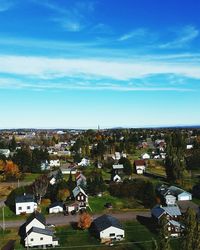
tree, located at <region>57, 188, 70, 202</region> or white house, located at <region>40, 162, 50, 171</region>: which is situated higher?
white house, located at <region>40, 162, 50, 171</region>

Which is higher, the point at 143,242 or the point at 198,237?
the point at 198,237

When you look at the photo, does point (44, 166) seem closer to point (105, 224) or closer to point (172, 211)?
point (172, 211)

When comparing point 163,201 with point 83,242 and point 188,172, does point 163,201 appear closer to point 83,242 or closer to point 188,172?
point 83,242

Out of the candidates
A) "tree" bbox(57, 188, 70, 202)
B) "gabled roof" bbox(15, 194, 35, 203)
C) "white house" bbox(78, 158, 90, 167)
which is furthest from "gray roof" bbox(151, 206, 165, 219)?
"white house" bbox(78, 158, 90, 167)

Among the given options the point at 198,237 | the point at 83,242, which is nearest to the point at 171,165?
the point at 83,242

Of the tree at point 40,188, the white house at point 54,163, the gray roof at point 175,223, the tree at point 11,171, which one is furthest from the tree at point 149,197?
the white house at point 54,163

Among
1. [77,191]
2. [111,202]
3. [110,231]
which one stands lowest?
[111,202]

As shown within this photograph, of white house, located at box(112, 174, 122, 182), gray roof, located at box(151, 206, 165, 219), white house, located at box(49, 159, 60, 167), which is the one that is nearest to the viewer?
gray roof, located at box(151, 206, 165, 219)

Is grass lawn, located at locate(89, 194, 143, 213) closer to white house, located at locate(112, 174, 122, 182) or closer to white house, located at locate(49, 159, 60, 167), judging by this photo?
white house, located at locate(112, 174, 122, 182)

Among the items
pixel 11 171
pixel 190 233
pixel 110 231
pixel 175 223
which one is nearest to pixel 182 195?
pixel 175 223
